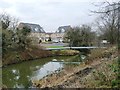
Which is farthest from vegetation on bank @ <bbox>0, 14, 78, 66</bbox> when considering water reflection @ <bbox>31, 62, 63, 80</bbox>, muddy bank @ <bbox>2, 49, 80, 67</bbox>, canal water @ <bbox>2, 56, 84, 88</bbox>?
water reflection @ <bbox>31, 62, 63, 80</bbox>

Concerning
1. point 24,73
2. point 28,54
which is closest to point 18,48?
point 28,54

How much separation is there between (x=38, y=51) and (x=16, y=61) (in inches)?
313

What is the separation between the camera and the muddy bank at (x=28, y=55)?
28.6m

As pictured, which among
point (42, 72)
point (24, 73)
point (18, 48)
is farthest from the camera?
point (18, 48)

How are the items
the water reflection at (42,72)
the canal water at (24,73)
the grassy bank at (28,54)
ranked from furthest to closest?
the grassy bank at (28,54), the water reflection at (42,72), the canal water at (24,73)

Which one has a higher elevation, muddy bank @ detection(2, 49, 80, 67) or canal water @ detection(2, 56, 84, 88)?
muddy bank @ detection(2, 49, 80, 67)

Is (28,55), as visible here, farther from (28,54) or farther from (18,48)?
(18,48)

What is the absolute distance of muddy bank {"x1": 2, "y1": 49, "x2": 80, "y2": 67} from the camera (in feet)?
93.7

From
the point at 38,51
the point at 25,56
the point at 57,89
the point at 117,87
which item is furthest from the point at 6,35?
the point at 117,87

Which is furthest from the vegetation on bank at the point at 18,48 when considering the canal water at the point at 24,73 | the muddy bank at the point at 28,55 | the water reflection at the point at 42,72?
the water reflection at the point at 42,72

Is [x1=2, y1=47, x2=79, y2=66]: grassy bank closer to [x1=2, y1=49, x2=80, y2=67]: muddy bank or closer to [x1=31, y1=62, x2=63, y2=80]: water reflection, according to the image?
[x1=2, y1=49, x2=80, y2=67]: muddy bank

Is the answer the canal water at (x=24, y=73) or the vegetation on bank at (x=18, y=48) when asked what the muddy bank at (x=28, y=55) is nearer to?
the vegetation on bank at (x=18, y=48)

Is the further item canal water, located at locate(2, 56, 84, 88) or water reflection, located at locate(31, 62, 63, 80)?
water reflection, located at locate(31, 62, 63, 80)

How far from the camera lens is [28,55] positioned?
3366cm
